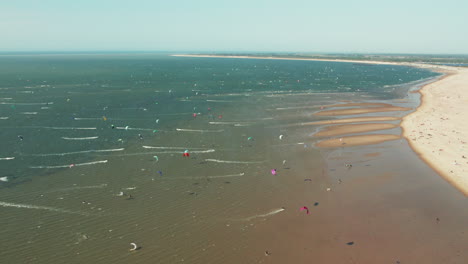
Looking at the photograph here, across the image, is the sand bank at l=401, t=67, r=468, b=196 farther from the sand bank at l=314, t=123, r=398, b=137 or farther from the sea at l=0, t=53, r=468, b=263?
the sand bank at l=314, t=123, r=398, b=137

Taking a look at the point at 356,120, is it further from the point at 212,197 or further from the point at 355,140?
the point at 212,197

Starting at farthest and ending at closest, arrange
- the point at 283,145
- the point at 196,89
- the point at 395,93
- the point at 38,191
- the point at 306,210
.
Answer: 1. the point at 196,89
2. the point at 395,93
3. the point at 283,145
4. the point at 38,191
5. the point at 306,210

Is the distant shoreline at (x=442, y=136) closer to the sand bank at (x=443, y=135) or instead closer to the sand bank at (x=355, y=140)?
the sand bank at (x=443, y=135)

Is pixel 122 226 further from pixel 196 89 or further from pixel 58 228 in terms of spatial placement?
pixel 196 89

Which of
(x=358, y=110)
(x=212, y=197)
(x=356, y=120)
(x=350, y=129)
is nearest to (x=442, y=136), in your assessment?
(x=350, y=129)

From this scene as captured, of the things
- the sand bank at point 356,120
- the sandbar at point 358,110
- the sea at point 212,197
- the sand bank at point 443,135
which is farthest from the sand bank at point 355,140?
the sandbar at point 358,110

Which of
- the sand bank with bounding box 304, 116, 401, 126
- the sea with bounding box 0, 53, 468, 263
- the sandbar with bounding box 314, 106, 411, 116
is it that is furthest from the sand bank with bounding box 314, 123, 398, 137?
the sandbar with bounding box 314, 106, 411, 116

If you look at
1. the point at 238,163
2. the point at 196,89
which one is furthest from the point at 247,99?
the point at 238,163
